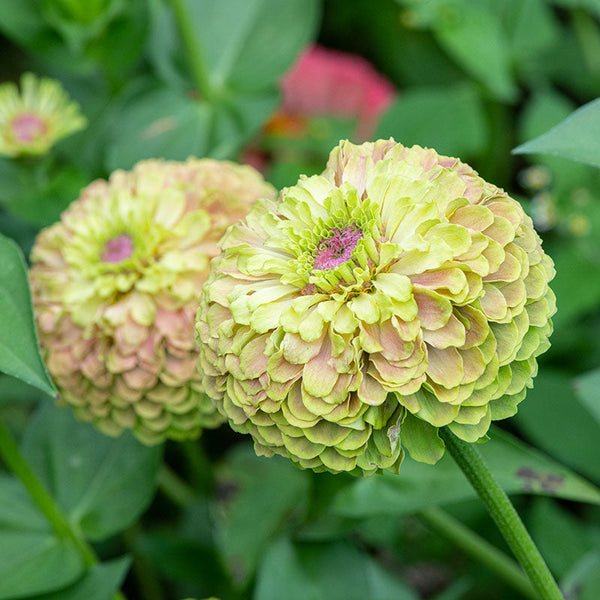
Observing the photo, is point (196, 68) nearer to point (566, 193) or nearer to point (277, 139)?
point (277, 139)

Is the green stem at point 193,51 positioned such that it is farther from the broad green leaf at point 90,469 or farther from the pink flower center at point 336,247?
the pink flower center at point 336,247

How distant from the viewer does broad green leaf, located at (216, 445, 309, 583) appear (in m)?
0.66

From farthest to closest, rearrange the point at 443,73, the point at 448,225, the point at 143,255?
1. the point at 443,73
2. the point at 143,255
3. the point at 448,225

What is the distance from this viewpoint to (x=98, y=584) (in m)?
0.57

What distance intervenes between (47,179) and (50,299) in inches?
13.9

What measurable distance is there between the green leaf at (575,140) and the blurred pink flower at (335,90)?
61 centimetres

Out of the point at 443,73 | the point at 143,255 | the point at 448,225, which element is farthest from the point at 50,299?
the point at 443,73

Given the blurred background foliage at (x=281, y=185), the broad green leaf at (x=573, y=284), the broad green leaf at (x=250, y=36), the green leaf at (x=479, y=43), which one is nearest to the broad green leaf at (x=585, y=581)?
the blurred background foliage at (x=281, y=185)

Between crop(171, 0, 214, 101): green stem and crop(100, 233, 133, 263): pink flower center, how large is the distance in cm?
34

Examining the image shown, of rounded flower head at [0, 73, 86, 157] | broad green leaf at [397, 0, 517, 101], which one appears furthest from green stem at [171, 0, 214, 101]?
broad green leaf at [397, 0, 517, 101]

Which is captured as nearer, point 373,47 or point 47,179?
point 47,179

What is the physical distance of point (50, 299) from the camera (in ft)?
1.80

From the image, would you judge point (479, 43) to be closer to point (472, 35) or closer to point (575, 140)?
point (472, 35)

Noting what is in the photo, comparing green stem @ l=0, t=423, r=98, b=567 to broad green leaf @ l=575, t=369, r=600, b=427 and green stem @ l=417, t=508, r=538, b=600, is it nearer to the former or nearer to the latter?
green stem @ l=417, t=508, r=538, b=600
